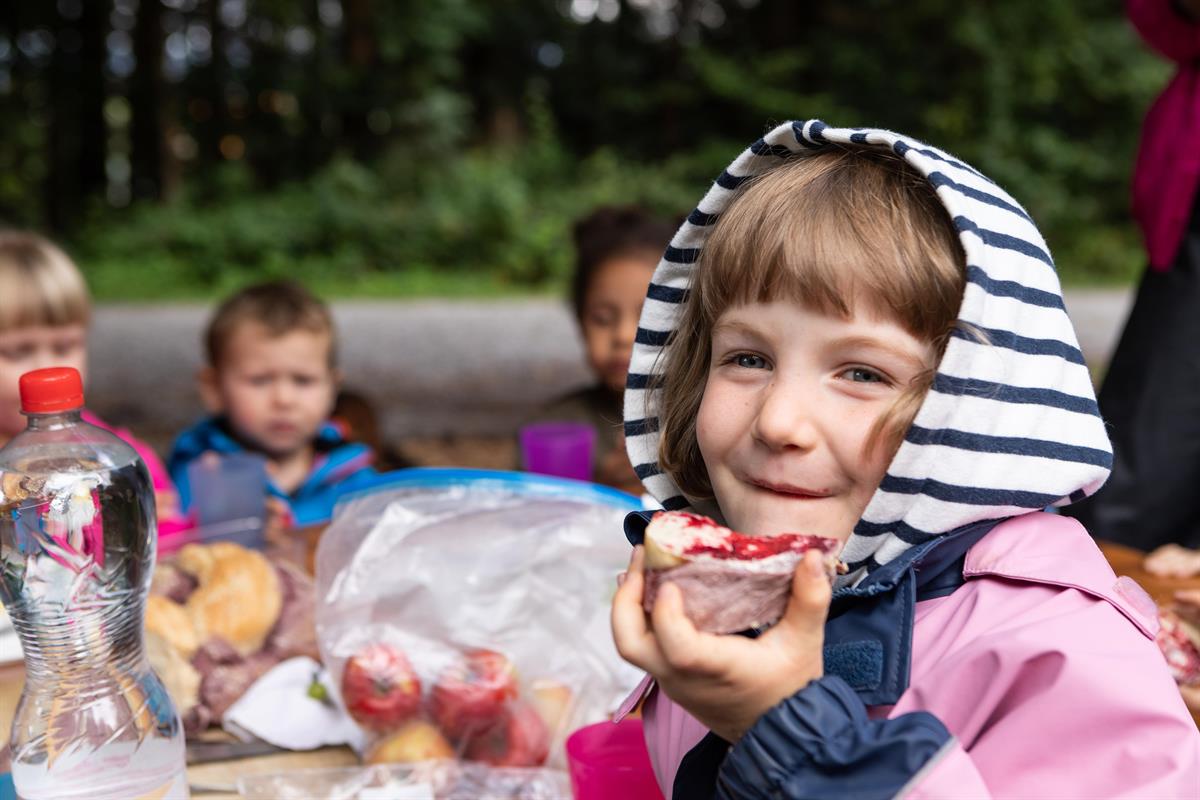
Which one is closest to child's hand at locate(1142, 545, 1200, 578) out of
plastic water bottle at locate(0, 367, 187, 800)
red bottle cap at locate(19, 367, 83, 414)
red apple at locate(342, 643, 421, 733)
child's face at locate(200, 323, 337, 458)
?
red apple at locate(342, 643, 421, 733)

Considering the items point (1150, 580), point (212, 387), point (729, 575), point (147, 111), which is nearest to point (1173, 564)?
point (1150, 580)

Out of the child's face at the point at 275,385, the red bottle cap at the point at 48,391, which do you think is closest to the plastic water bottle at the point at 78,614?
the red bottle cap at the point at 48,391

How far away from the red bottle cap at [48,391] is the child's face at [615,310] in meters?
2.07

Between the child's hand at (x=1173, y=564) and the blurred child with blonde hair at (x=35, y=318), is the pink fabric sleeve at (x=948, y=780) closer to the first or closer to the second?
the child's hand at (x=1173, y=564)

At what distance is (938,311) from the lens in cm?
110

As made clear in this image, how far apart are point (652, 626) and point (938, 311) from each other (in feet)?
1.46

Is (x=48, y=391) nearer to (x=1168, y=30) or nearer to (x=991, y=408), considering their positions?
(x=991, y=408)

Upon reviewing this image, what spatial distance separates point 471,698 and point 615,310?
1.90 m

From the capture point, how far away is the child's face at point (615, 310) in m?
3.23

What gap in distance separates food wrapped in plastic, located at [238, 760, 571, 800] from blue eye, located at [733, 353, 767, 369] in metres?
0.66

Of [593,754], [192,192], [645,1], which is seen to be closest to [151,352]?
[192,192]

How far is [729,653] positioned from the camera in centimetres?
90

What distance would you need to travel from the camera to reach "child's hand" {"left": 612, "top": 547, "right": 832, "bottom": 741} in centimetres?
90

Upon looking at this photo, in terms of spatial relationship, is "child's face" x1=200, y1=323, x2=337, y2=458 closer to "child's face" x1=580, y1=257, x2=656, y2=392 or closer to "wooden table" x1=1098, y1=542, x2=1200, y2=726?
"child's face" x1=580, y1=257, x2=656, y2=392
